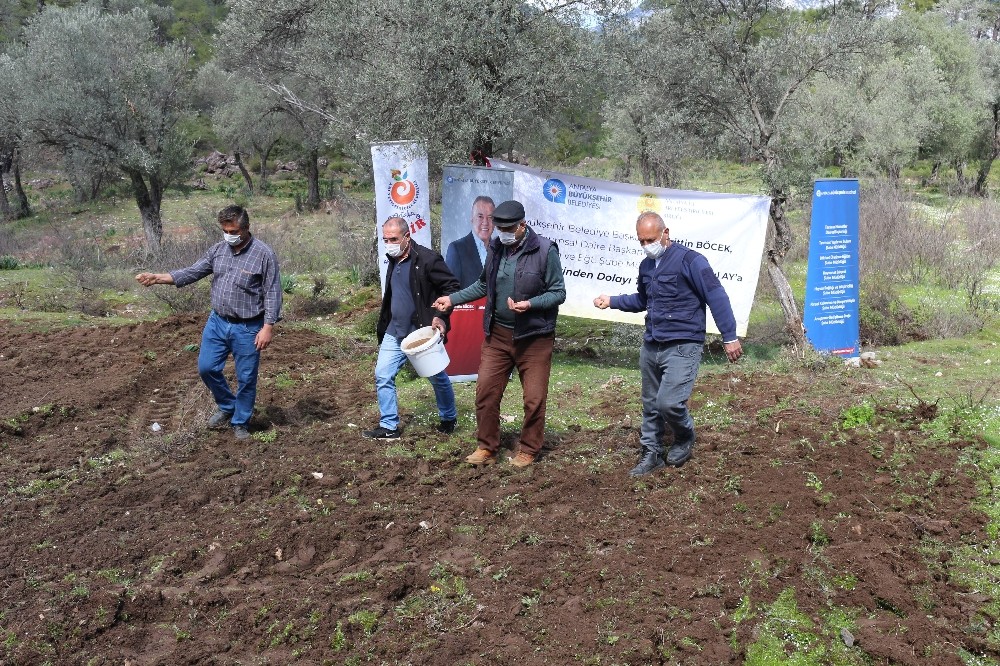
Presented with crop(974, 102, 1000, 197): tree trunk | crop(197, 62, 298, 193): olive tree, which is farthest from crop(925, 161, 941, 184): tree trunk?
crop(197, 62, 298, 193): olive tree

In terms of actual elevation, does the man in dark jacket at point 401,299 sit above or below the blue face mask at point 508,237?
below

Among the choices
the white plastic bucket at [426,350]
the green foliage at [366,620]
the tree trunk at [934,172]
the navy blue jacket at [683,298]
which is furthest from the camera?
the tree trunk at [934,172]

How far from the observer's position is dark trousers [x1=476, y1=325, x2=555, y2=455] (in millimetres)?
6602

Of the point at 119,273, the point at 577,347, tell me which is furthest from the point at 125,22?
the point at 577,347

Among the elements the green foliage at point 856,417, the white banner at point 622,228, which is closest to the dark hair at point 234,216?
the white banner at point 622,228

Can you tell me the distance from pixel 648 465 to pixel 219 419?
12.5ft

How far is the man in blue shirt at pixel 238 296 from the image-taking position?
23.4 feet

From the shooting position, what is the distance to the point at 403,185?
9492 mm

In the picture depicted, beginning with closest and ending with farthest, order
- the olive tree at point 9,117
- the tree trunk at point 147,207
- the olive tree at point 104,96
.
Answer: the olive tree at point 104,96
the tree trunk at point 147,207
the olive tree at point 9,117

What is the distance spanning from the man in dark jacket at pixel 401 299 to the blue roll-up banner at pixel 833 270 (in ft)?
15.9

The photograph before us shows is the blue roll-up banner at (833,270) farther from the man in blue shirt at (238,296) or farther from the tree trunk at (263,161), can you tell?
the tree trunk at (263,161)

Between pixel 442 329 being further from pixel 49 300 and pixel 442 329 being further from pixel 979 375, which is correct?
pixel 49 300

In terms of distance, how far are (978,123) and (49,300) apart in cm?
3986

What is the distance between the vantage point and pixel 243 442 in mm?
7352
